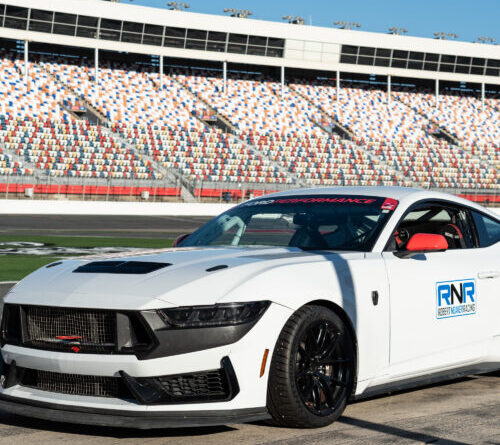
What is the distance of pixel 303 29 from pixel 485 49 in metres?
16.6

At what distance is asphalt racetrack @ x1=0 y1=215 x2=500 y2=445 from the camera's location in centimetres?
422

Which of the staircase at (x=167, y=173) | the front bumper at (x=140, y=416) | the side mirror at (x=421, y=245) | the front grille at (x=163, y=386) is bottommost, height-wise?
the front bumper at (x=140, y=416)

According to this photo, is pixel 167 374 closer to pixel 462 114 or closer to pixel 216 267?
pixel 216 267

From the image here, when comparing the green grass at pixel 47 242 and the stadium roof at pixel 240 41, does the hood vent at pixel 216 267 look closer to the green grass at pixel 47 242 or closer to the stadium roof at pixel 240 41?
the green grass at pixel 47 242

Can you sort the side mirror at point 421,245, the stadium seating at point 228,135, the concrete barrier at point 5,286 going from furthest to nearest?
the stadium seating at point 228,135
the concrete barrier at point 5,286
the side mirror at point 421,245

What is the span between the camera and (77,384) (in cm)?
421

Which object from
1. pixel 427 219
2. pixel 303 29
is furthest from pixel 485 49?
pixel 427 219

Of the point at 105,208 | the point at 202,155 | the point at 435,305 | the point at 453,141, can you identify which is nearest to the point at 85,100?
the point at 202,155

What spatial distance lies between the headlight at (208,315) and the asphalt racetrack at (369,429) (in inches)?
23.4

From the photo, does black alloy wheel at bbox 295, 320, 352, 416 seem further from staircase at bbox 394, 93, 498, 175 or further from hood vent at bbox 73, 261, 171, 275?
staircase at bbox 394, 93, 498, 175

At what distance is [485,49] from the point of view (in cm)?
6888

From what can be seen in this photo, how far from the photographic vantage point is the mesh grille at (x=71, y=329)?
13.7 ft

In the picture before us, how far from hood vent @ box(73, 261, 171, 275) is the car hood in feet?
0.14

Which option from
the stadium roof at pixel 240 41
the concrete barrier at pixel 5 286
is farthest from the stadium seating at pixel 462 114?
the concrete barrier at pixel 5 286
